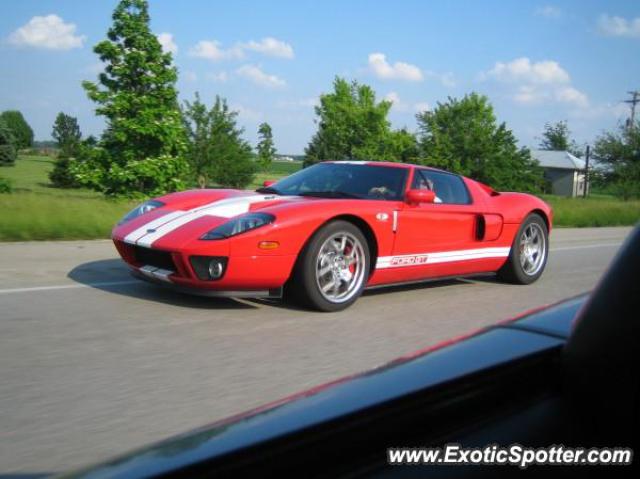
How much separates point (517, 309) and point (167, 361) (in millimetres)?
3192

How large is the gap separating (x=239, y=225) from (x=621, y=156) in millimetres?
49785

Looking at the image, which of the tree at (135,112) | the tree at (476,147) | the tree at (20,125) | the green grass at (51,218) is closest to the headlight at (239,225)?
the green grass at (51,218)

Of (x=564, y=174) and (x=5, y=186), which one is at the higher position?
(x=564, y=174)

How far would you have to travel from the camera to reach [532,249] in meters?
7.03

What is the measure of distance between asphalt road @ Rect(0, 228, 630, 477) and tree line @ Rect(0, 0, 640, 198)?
18.1 meters

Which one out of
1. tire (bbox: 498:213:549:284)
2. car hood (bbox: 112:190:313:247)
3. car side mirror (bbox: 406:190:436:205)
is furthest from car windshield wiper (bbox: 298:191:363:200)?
tire (bbox: 498:213:549:284)

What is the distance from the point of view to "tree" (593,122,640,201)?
45.8 m

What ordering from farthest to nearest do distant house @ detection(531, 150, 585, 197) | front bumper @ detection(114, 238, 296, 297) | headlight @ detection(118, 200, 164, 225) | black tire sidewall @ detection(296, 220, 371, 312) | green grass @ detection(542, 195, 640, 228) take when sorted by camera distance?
distant house @ detection(531, 150, 585, 197), green grass @ detection(542, 195, 640, 228), headlight @ detection(118, 200, 164, 225), black tire sidewall @ detection(296, 220, 371, 312), front bumper @ detection(114, 238, 296, 297)

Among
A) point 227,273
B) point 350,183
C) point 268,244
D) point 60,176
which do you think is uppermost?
point 60,176

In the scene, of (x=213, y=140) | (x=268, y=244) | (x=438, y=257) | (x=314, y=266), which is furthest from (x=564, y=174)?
(x=268, y=244)

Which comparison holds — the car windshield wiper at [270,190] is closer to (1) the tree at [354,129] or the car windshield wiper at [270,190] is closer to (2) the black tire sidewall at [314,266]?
(2) the black tire sidewall at [314,266]

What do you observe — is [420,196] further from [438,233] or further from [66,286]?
[66,286]

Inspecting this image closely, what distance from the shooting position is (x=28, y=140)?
105500 mm

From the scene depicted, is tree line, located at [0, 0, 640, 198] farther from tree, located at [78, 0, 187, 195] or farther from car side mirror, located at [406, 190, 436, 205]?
car side mirror, located at [406, 190, 436, 205]
